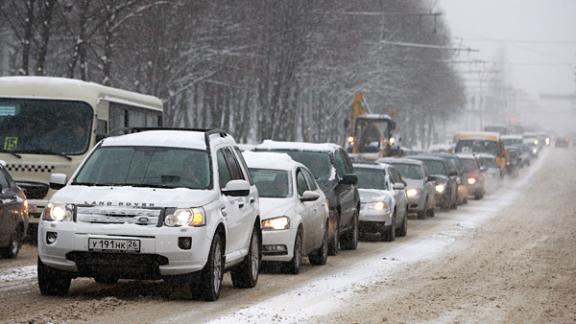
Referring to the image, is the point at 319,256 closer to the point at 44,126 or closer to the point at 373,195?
the point at 44,126

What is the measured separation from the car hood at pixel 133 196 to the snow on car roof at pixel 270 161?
17.2 ft

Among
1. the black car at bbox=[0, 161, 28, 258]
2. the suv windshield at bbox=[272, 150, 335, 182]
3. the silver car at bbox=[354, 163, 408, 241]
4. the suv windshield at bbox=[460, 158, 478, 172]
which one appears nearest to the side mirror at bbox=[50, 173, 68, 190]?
the black car at bbox=[0, 161, 28, 258]

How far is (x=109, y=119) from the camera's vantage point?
24.2m

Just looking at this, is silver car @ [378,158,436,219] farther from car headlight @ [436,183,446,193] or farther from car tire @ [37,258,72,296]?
car tire @ [37,258,72,296]

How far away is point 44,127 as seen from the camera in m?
23.1

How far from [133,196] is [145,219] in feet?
1.05

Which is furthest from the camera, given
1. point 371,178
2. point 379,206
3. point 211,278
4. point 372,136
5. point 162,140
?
point 372,136

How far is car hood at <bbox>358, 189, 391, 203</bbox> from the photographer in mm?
26250

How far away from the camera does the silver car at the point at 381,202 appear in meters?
25.8

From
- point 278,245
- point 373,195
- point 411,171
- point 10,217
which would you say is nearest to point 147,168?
point 278,245

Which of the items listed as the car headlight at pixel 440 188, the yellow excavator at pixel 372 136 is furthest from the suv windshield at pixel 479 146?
the car headlight at pixel 440 188

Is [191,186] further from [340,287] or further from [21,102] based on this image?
[21,102]

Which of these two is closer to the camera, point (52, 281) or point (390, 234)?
point (52, 281)

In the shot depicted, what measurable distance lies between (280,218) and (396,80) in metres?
79.5
